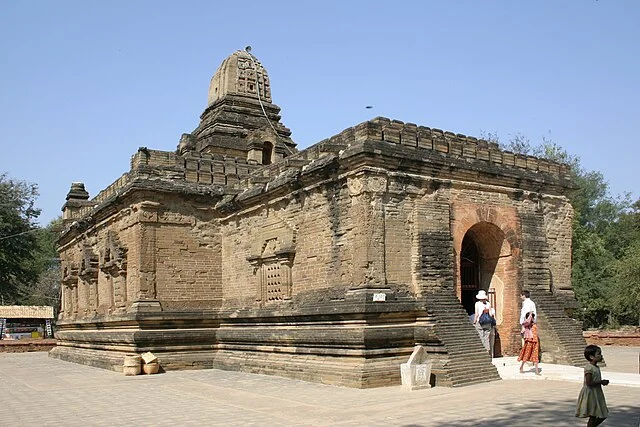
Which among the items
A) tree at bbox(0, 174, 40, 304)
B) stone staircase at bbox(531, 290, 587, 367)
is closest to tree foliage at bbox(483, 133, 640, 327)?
stone staircase at bbox(531, 290, 587, 367)

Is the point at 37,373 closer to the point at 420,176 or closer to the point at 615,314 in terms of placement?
the point at 420,176

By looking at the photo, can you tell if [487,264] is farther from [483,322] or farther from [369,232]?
[369,232]

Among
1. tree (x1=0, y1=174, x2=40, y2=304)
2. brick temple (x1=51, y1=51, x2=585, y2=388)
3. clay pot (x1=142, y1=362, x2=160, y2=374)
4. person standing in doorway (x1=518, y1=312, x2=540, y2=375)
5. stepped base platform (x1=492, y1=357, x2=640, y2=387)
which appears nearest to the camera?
stepped base platform (x1=492, y1=357, x2=640, y2=387)

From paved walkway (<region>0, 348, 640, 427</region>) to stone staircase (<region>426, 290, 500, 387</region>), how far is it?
305mm

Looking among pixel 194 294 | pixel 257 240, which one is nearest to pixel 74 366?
pixel 194 294

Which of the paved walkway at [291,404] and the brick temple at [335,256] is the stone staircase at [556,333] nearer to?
the brick temple at [335,256]

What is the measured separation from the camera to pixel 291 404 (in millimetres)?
10680

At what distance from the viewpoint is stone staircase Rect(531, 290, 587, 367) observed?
14047mm

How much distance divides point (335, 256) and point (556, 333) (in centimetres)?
501

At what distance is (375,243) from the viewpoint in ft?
41.9

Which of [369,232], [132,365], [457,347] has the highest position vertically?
[369,232]

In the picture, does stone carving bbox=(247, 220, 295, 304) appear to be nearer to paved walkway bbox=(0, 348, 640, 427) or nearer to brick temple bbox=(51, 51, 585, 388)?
brick temple bbox=(51, 51, 585, 388)

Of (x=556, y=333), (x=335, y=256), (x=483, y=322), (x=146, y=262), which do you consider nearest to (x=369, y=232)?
(x=335, y=256)

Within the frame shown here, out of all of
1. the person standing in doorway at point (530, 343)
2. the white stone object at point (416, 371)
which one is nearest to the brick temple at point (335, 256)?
the white stone object at point (416, 371)
